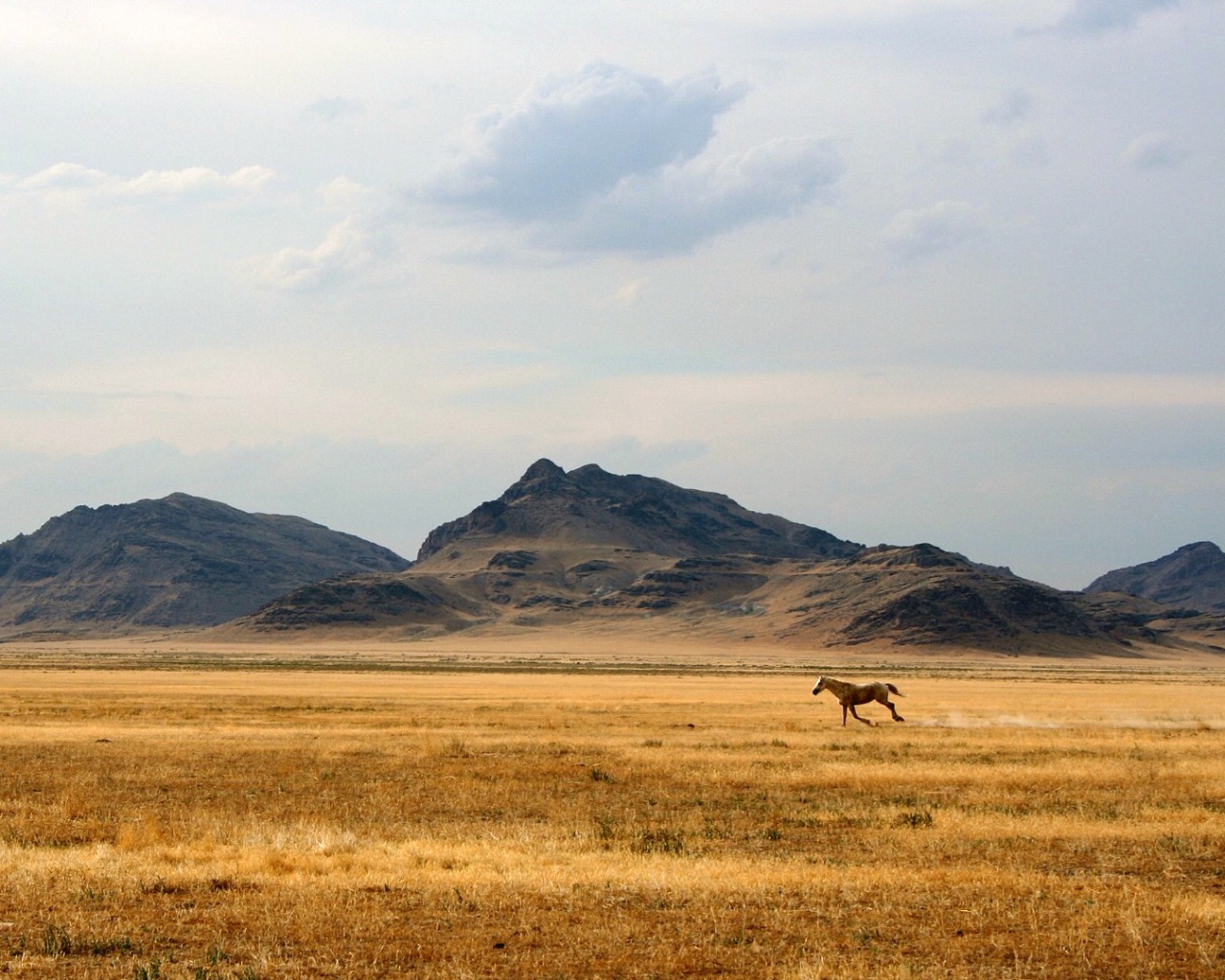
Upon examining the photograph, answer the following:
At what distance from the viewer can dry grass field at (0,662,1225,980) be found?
1310cm

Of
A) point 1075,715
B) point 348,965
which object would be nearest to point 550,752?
point 348,965

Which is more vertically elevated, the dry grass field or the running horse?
the running horse

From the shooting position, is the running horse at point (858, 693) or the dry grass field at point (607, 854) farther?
the running horse at point (858, 693)

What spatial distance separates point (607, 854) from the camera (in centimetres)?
1844

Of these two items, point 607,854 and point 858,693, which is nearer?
point 607,854

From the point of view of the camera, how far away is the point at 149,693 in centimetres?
6950

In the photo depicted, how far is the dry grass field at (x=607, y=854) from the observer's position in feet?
43.0

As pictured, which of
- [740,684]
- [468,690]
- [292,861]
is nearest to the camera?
[292,861]

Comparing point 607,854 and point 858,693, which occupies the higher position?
point 858,693

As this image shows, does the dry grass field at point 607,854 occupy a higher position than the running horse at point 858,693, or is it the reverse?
the running horse at point 858,693

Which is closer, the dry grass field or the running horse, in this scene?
the dry grass field

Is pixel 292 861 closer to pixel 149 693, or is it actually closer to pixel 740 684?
pixel 149 693

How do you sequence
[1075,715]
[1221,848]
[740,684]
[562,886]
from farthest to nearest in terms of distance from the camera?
[740,684] < [1075,715] < [1221,848] < [562,886]

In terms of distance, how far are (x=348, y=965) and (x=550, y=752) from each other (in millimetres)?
21243
